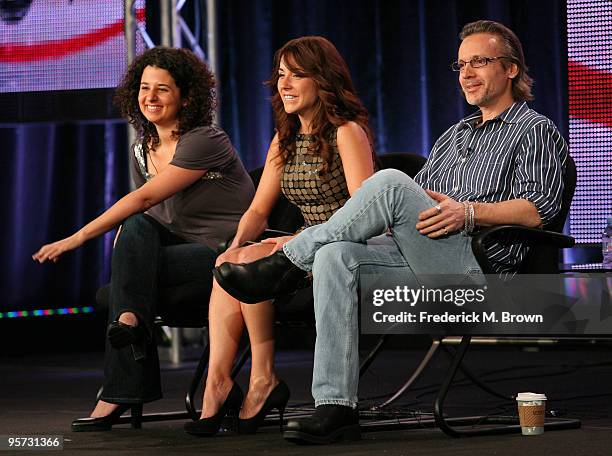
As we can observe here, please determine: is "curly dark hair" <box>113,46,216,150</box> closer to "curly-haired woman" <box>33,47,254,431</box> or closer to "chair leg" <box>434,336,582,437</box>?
"curly-haired woman" <box>33,47,254,431</box>

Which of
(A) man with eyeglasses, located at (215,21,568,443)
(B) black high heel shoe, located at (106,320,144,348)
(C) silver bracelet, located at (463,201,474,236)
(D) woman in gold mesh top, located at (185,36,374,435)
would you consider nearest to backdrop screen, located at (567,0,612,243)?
(A) man with eyeglasses, located at (215,21,568,443)

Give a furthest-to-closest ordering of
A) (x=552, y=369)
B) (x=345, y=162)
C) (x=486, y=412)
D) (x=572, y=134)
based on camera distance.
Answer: (x=572, y=134) < (x=552, y=369) < (x=486, y=412) < (x=345, y=162)

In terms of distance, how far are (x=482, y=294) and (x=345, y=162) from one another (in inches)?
20.8

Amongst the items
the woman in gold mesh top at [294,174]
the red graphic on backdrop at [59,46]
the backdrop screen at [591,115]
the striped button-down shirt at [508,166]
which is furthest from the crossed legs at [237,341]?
the red graphic on backdrop at [59,46]

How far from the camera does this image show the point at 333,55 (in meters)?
3.02

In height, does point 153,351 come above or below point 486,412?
above

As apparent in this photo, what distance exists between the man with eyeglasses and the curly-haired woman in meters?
0.40

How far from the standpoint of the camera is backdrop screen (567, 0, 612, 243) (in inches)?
195

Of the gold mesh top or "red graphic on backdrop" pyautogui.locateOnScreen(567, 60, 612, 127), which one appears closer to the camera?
the gold mesh top

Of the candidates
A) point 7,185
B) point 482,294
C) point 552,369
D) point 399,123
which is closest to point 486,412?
point 482,294

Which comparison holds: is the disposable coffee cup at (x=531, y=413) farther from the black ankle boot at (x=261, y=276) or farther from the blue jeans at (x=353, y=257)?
the black ankle boot at (x=261, y=276)

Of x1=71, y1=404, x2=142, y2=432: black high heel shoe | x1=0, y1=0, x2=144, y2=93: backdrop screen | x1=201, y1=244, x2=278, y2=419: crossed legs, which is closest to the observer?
x1=201, y1=244, x2=278, y2=419: crossed legs

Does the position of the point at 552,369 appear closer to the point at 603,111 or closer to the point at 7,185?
the point at 603,111

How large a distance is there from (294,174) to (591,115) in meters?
2.32
